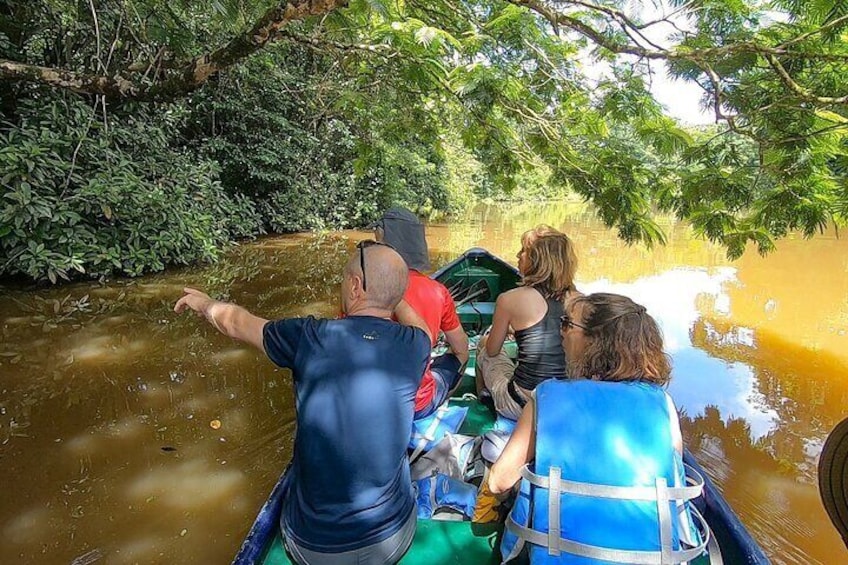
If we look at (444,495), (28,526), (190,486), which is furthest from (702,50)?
(28,526)

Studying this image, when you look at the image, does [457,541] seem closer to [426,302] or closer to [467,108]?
[426,302]

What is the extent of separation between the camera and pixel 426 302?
2857 millimetres

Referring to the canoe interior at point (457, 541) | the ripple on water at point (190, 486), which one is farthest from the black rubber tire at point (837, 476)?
the ripple on water at point (190, 486)

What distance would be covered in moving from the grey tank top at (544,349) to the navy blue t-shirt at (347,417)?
123 centimetres

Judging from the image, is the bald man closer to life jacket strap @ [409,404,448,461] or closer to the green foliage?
life jacket strap @ [409,404,448,461]

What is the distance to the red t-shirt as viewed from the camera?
9.17 ft

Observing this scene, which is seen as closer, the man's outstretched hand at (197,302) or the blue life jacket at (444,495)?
the man's outstretched hand at (197,302)

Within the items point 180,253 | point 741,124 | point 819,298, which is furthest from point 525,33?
point 819,298

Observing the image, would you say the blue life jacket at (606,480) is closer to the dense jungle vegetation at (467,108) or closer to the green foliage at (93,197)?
the dense jungle vegetation at (467,108)

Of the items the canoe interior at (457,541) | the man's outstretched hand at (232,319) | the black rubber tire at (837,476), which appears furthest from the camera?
the canoe interior at (457,541)

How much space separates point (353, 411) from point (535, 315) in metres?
1.48

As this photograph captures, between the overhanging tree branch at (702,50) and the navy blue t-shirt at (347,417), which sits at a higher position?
the overhanging tree branch at (702,50)

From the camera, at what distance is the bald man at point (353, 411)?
5.34 feet

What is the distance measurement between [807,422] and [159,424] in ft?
18.0
